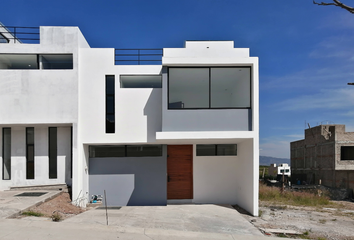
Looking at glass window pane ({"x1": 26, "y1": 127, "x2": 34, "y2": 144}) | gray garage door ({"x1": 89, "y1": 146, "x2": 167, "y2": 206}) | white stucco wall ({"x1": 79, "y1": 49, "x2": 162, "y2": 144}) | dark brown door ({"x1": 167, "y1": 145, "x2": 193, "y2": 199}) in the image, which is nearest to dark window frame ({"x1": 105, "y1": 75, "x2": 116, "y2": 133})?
white stucco wall ({"x1": 79, "y1": 49, "x2": 162, "y2": 144})

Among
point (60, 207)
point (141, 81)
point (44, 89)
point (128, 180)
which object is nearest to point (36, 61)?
point (44, 89)

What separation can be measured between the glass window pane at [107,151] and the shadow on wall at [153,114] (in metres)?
1.68

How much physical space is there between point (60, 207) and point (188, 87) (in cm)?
653

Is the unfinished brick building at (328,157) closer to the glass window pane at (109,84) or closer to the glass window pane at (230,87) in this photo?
the glass window pane at (230,87)

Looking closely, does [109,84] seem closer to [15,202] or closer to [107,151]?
[107,151]

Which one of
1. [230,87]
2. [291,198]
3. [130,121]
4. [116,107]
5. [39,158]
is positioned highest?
[230,87]

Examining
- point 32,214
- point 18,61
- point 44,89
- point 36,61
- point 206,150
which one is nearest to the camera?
point 32,214

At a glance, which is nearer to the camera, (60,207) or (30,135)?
(60,207)

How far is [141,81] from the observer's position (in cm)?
1167

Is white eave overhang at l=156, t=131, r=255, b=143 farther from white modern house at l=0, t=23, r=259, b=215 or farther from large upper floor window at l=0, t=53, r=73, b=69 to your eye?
large upper floor window at l=0, t=53, r=73, b=69

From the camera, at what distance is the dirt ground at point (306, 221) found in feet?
25.0

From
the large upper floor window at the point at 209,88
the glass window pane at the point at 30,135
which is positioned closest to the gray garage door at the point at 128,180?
the glass window pane at the point at 30,135

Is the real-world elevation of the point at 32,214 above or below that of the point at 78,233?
below

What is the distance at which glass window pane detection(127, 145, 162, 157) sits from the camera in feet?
38.5
